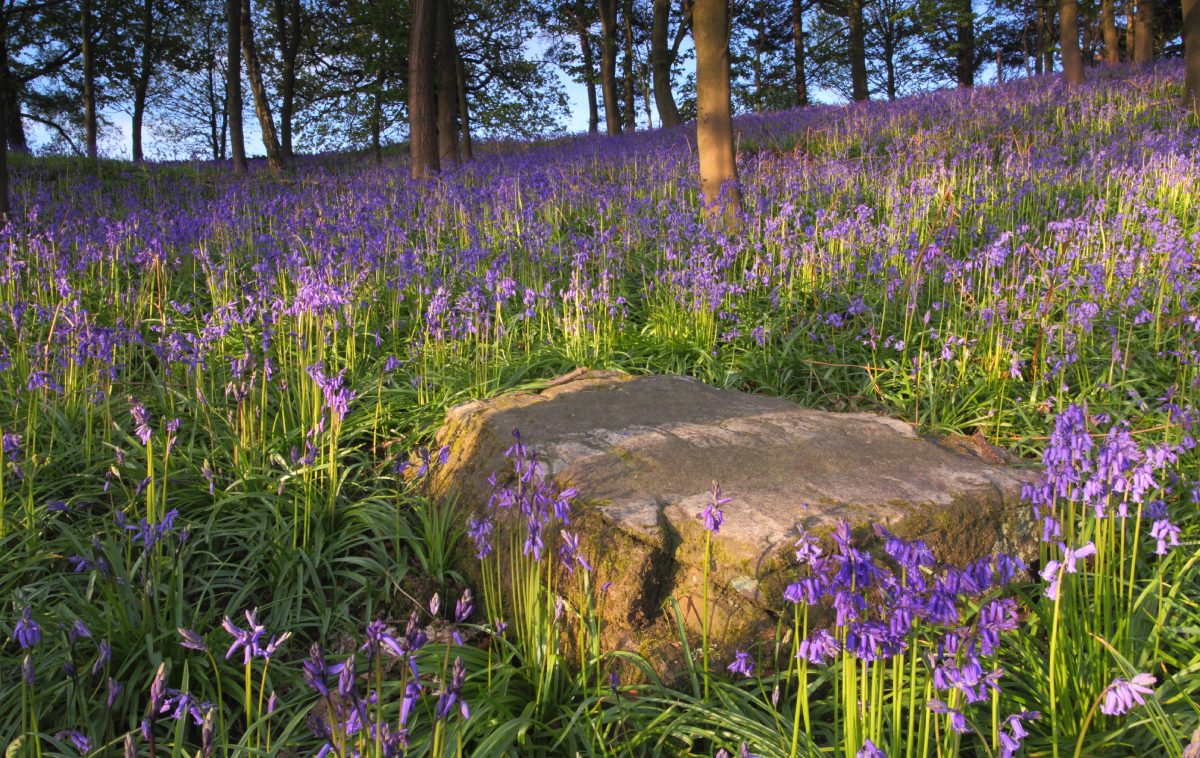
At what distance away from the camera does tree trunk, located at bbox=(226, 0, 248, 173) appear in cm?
1260

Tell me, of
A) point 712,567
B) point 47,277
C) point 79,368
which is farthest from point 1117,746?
point 47,277

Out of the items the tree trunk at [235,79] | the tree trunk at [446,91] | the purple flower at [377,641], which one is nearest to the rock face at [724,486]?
the purple flower at [377,641]

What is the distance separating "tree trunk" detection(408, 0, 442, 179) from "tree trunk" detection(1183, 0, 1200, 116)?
10522mm

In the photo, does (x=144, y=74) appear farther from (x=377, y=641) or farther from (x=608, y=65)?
(x=377, y=641)

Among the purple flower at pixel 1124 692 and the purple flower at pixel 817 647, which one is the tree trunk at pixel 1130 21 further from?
the purple flower at pixel 817 647

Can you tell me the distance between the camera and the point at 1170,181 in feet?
21.9

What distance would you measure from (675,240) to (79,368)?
161 inches

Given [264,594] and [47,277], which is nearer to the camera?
[264,594]

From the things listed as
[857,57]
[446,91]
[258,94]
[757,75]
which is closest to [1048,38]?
[757,75]

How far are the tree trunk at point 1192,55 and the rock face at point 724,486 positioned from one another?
10969 millimetres

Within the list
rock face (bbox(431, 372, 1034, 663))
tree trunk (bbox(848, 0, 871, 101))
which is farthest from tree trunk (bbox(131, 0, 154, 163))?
rock face (bbox(431, 372, 1034, 663))

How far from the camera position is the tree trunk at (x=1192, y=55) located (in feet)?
35.6

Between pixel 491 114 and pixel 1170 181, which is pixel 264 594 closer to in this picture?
pixel 1170 181

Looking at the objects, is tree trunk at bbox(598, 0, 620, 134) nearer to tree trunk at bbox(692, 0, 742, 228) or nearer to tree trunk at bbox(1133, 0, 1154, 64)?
tree trunk at bbox(1133, 0, 1154, 64)
